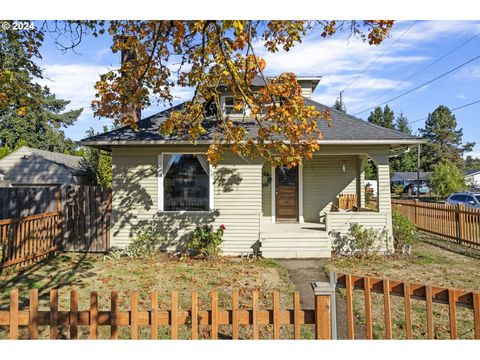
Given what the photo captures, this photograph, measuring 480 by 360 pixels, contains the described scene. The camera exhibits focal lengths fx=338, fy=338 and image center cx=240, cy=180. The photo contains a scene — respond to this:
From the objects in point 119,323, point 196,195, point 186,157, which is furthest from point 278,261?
Answer: point 119,323

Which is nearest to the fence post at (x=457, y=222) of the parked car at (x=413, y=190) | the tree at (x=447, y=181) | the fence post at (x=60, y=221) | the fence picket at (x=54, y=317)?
the fence picket at (x=54, y=317)

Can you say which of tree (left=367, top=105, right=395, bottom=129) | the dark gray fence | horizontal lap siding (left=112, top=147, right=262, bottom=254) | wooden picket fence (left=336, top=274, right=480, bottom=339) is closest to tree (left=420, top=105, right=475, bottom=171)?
tree (left=367, top=105, right=395, bottom=129)

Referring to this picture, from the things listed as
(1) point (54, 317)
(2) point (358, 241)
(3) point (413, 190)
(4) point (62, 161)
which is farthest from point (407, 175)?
(1) point (54, 317)

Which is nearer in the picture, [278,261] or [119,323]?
[119,323]

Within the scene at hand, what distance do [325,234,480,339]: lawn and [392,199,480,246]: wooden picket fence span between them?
1.30 feet

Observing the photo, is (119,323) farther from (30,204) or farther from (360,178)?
(360,178)

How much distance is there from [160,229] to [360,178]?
7183mm

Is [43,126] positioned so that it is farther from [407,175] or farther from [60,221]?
[407,175]

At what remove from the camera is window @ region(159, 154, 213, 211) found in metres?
9.59

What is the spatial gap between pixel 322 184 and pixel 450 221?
14.3ft

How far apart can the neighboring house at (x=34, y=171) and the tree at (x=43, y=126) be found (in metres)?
17.8

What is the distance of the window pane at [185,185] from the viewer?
961 centimetres

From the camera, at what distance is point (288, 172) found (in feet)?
39.4
